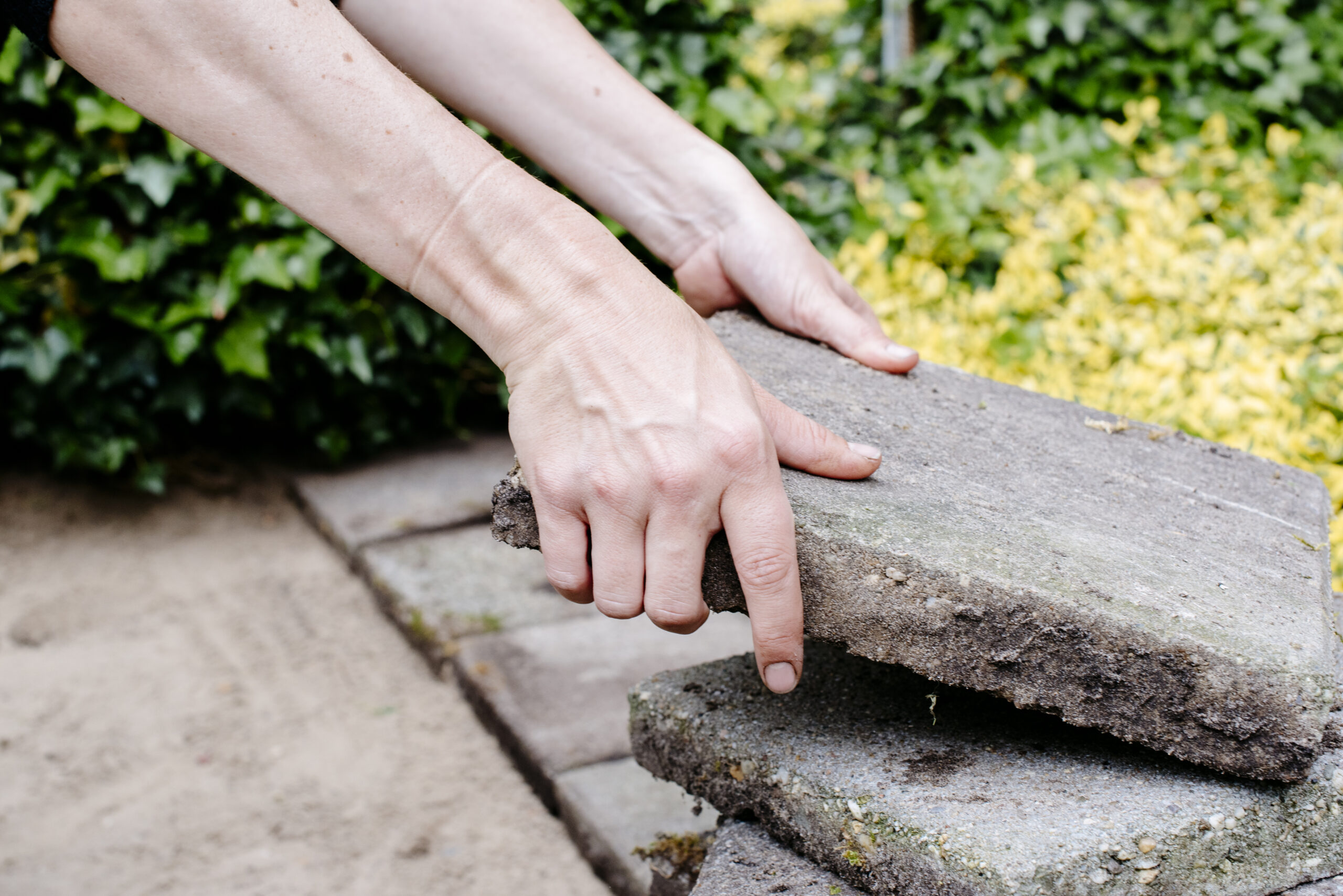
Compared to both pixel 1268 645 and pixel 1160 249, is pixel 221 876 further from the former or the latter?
pixel 1160 249

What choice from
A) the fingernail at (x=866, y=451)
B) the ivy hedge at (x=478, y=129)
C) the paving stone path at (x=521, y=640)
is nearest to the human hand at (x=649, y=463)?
the fingernail at (x=866, y=451)

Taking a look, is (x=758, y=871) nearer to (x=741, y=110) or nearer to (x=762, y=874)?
(x=762, y=874)

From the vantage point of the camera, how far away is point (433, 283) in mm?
1224

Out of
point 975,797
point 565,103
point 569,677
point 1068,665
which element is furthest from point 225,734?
point 1068,665

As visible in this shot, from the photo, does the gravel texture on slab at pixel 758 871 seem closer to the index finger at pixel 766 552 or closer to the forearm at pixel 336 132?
the index finger at pixel 766 552

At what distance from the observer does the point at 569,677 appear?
8.17ft

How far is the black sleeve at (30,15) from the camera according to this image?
116 centimetres

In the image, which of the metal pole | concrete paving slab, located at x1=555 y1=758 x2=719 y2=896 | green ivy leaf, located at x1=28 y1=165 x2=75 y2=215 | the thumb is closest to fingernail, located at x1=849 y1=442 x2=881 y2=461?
the thumb

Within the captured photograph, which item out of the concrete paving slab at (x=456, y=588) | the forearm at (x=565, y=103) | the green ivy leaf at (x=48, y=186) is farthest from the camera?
the green ivy leaf at (x=48, y=186)

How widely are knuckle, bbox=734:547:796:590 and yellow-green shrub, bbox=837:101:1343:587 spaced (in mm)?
1295

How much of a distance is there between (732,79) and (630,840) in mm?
2593

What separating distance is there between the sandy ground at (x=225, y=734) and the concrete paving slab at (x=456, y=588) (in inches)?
4.3

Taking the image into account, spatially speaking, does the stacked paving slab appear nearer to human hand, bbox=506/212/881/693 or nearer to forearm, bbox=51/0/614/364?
human hand, bbox=506/212/881/693

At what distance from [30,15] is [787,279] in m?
1.20
